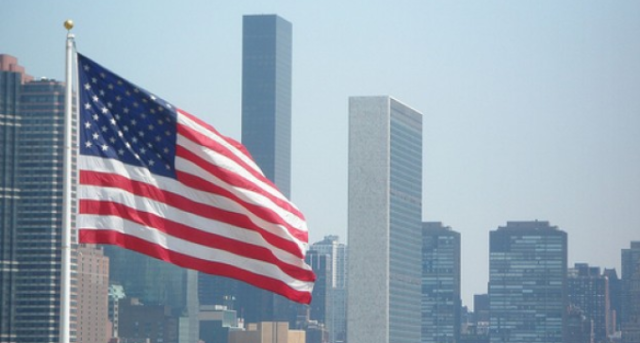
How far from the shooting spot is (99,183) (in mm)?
24969

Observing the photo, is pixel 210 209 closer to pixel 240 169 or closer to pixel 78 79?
pixel 240 169

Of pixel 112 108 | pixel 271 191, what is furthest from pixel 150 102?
pixel 271 191

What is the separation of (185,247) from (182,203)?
0.58 m

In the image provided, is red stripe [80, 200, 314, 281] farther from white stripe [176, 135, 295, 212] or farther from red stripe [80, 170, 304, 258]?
white stripe [176, 135, 295, 212]

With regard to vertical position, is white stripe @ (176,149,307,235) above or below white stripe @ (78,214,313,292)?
above

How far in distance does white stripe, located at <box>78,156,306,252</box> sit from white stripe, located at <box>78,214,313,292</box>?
47 centimetres

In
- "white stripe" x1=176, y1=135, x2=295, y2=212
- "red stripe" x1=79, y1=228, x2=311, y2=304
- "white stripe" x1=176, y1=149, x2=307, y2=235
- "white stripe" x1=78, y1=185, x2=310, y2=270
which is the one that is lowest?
"red stripe" x1=79, y1=228, x2=311, y2=304

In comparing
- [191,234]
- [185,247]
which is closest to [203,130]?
[191,234]

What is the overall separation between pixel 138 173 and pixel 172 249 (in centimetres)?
111

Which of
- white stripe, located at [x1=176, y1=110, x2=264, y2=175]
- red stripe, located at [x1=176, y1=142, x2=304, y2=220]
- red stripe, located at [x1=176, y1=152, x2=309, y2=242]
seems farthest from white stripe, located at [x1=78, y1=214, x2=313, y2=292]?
white stripe, located at [x1=176, y1=110, x2=264, y2=175]

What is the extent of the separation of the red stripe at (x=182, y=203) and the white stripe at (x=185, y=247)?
35 centimetres

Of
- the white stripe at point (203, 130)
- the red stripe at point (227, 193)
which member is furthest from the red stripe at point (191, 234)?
the white stripe at point (203, 130)

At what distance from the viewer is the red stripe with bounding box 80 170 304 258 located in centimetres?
2500

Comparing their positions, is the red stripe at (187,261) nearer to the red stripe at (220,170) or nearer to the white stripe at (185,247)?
the white stripe at (185,247)
